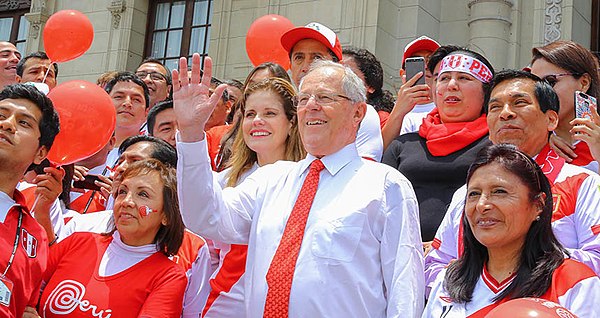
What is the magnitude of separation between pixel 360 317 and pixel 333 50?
2.55 meters

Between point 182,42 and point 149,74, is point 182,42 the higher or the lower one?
the higher one

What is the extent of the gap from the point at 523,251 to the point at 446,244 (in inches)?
20.8

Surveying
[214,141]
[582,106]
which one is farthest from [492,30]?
[582,106]

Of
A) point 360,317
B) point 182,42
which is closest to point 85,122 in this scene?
point 360,317

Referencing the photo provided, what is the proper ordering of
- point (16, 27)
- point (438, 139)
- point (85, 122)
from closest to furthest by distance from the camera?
1. point (438, 139)
2. point (85, 122)
3. point (16, 27)

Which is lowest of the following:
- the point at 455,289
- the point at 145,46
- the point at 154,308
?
the point at 154,308

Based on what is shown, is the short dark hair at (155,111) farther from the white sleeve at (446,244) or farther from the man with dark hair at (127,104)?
the white sleeve at (446,244)

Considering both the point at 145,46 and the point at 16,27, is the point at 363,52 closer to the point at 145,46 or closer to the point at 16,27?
the point at 145,46

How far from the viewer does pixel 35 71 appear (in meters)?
6.56

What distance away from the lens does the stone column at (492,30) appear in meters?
9.09

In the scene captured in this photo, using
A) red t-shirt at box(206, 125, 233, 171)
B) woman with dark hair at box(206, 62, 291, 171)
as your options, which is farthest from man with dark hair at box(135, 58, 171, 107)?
red t-shirt at box(206, 125, 233, 171)

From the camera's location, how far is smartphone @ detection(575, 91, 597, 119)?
11.5ft

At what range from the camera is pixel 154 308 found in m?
3.37

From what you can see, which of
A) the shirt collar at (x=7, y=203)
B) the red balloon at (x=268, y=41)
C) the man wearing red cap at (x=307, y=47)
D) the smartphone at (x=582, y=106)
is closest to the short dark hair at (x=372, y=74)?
the man wearing red cap at (x=307, y=47)
